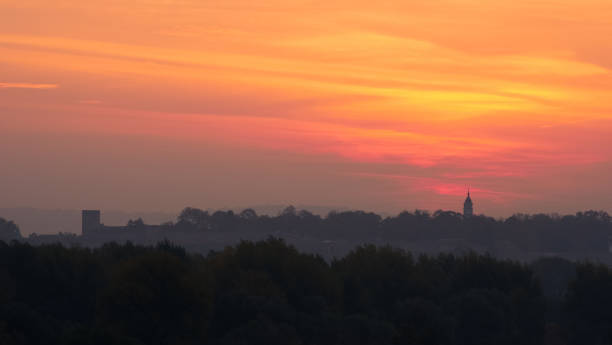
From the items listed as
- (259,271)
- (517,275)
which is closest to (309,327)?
(259,271)

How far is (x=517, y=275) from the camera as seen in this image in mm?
106188

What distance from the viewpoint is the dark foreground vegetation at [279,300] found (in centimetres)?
7200

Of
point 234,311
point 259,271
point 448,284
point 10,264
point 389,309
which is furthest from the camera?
point 448,284

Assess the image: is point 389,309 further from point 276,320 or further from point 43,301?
point 43,301

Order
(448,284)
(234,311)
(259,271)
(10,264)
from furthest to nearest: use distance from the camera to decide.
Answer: (448,284)
(259,271)
(10,264)
(234,311)

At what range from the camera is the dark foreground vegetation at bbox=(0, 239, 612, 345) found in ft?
236

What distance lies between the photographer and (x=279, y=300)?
80000mm

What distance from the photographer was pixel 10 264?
82438mm

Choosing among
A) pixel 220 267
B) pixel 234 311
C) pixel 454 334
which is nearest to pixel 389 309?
pixel 454 334

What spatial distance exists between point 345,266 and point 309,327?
2533 centimetres

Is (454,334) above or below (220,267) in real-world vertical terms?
below

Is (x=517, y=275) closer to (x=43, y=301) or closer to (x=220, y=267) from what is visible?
(x=220, y=267)

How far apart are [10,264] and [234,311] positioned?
18.1 m

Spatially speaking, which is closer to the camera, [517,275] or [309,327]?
[309,327]
